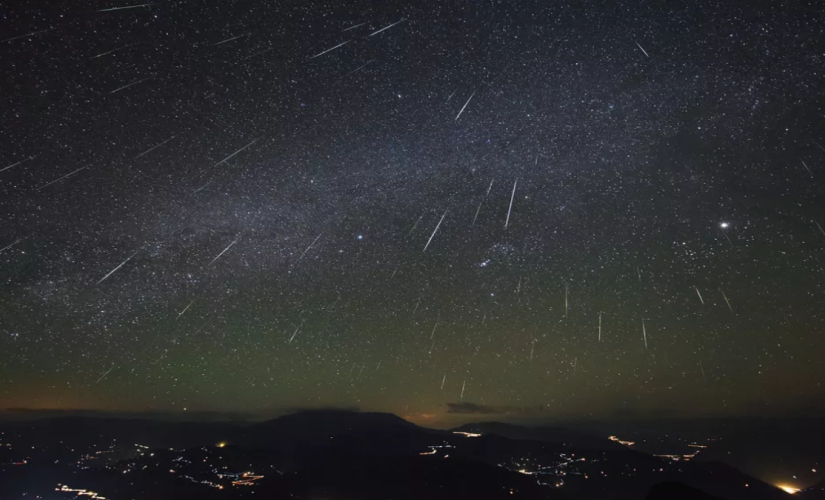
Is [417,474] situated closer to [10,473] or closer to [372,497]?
[372,497]

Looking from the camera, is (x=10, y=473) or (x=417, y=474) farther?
(x=10, y=473)

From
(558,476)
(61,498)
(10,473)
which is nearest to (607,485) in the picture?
(558,476)

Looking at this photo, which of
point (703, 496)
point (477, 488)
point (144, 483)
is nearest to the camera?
point (703, 496)

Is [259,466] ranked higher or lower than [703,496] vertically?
lower

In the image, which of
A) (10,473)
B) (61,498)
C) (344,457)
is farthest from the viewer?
(344,457)

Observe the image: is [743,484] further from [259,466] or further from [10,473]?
[10,473]

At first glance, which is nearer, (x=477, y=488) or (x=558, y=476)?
(x=477, y=488)

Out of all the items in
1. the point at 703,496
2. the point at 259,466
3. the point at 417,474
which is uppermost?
the point at 703,496

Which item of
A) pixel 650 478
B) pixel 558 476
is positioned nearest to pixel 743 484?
pixel 650 478

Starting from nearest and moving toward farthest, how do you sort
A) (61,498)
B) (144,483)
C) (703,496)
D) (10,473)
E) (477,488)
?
(703,496), (61,498), (477,488), (144,483), (10,473)
